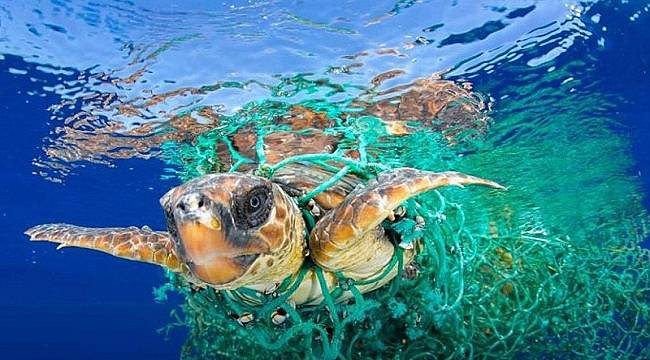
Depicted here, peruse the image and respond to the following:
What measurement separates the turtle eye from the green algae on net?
0.75 meters

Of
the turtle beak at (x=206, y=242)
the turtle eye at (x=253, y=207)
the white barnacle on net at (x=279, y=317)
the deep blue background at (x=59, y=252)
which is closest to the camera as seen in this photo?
the turtle beak at (x=206, y=242)

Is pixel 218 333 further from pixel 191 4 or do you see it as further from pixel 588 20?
pixel 588 20


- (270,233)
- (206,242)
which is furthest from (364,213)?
(206,242)

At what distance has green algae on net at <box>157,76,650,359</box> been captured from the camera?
3666 mm

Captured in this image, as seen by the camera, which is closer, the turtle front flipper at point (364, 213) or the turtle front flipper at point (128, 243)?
the turtle front flipper at point (364, 213)

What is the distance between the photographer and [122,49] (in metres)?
5.82

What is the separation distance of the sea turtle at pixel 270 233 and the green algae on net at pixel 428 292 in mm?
209

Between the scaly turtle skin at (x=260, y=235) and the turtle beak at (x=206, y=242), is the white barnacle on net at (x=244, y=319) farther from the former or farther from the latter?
the turtle beak at (x=206, y=242)

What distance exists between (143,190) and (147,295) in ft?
134

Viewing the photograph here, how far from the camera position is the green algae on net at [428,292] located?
3666 mm

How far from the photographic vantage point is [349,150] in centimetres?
791

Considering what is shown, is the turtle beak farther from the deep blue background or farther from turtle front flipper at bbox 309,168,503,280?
the deep blue background

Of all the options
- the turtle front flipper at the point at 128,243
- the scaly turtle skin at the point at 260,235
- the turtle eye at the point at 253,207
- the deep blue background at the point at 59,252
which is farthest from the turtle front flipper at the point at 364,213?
the deep blue background at the point at 59,252

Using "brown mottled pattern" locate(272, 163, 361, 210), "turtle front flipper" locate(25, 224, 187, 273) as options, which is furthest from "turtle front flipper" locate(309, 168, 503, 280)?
"turtle front flipper" locate(25, 224, 187, 273)
